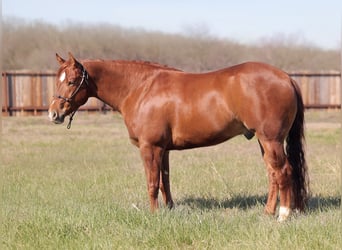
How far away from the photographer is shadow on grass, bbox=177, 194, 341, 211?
727cm

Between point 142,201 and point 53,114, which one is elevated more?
point 53,114

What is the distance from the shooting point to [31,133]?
19.2 meters

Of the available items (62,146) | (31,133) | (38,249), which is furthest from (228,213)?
(31,133)

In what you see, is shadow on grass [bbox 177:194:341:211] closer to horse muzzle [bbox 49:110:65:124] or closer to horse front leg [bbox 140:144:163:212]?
horse front leg [bbox 140:144:163:212]

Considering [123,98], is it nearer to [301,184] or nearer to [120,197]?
[120,197]

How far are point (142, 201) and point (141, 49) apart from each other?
120 ft

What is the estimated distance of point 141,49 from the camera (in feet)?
143

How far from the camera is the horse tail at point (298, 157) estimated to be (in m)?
6.80

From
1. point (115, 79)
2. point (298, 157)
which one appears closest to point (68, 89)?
point (115, 79)

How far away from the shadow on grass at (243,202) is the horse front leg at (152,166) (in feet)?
2.15

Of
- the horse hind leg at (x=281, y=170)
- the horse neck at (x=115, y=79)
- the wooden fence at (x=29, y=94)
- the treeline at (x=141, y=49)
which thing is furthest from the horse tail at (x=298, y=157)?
the treeline at (x=141, y=49)

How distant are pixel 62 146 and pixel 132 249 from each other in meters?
10.3

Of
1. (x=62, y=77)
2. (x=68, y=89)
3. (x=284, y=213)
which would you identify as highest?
(x=62, y=77)

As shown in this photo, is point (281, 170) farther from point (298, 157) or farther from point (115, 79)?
point (115, 79)
